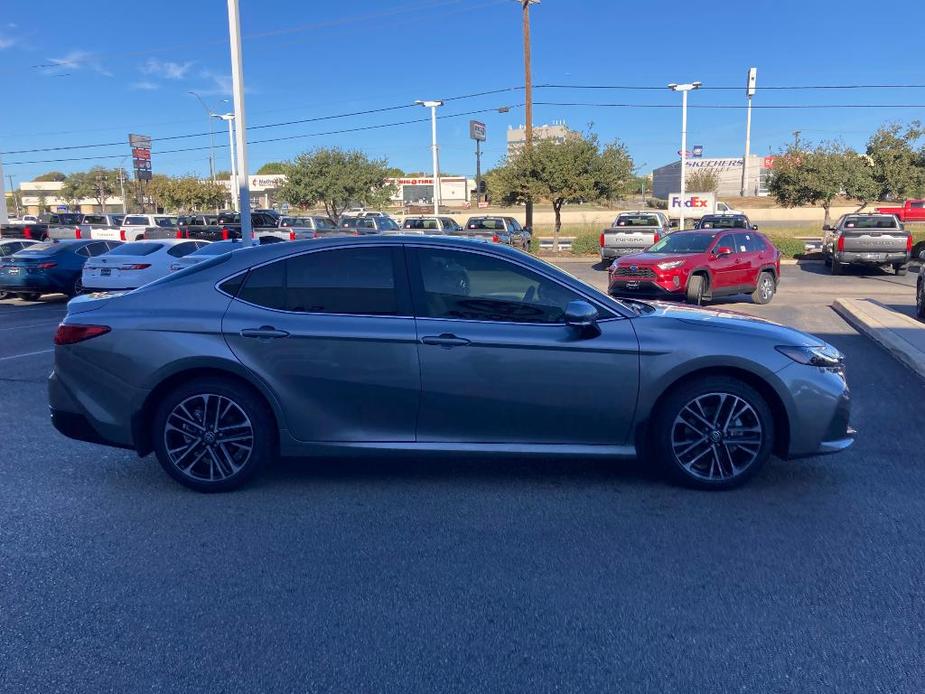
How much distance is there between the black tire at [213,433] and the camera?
489 cm

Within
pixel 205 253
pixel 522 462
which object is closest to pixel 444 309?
pixel 522 462

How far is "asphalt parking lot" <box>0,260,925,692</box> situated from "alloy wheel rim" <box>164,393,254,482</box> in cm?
25

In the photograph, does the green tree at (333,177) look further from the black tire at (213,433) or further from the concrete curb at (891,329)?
the black tire at (213,433)

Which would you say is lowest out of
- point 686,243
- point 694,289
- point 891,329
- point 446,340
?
point 891,329

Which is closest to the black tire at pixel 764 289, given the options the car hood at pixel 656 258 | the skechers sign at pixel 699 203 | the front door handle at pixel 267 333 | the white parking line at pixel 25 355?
the car hood at pixel 656 258

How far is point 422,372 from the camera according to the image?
4.79m

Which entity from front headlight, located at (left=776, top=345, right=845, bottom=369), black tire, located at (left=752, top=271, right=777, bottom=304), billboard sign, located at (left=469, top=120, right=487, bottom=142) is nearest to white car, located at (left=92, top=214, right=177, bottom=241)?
billboard sign, located at (left=469, top=120, right=487, bottom=142)

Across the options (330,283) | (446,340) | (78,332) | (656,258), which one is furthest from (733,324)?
(656,258)

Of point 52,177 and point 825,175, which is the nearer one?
point 825,175

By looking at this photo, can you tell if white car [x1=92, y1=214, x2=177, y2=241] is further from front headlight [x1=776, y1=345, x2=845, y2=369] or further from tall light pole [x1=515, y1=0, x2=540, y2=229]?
front headlight [x1=776, y1=345, x2=845, y2=369]

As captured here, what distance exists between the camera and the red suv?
46.8 feet

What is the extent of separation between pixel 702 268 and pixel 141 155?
58205mm

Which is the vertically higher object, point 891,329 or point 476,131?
point 476,131

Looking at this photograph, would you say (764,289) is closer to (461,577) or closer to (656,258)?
(656,258)
